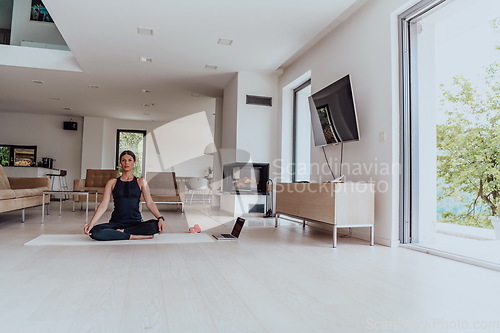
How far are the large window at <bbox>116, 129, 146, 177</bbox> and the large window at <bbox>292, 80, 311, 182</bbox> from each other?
7.09 m

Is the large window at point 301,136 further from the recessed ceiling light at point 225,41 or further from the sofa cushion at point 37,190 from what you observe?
the sofa cushion at point 37,190

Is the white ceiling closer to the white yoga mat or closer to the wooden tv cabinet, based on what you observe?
the wooden tv cabinet

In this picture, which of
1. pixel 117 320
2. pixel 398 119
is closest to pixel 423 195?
pixel 398 119

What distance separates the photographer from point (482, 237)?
408 centimetres

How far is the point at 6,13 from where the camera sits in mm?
6727

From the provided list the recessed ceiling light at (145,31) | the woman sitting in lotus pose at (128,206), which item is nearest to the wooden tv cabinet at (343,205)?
the woman sitting in lotus pose at (128,206)

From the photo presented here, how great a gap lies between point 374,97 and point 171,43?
311 cm

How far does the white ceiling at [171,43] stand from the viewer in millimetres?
4258

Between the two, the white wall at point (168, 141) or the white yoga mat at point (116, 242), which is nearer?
the white yoga mat at point (116, 242)

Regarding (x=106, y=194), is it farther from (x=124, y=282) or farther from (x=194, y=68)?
(x=194, y=68)

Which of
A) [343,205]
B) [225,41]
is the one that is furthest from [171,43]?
[343,205]

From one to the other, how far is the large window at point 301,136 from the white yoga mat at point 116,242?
2.96 meters

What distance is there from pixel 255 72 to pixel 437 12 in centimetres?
365

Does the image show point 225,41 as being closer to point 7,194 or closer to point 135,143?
point 7,194
